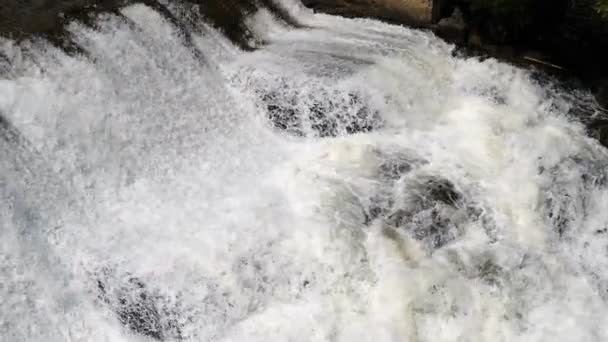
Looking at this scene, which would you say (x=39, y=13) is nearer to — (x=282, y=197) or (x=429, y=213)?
(x=282, y=197)

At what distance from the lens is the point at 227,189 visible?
4.34 meters

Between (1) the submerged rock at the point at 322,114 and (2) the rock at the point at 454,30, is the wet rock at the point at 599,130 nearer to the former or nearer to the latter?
(2) the rock at the point at 454,30

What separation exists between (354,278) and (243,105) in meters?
1.82

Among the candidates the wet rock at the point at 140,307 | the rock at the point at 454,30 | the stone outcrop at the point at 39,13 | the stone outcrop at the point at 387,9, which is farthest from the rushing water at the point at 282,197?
the stone outcrop at the point at 387,9

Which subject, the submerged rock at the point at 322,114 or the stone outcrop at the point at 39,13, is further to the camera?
the submerged rock at the point at 322,114

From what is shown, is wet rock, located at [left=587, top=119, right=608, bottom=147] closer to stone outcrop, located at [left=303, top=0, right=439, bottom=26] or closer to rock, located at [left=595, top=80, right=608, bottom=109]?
rock, located at [left=595, top=80, right=608, bottom=109]

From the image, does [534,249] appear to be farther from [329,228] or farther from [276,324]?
[276,324]

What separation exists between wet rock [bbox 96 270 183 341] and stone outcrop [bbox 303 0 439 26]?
3.59 metres

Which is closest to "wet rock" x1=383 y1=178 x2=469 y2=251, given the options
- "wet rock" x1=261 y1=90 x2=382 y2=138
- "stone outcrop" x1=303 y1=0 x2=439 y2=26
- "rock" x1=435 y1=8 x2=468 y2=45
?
"wet rock" x1=261 y1=90 x2=382 y2=138

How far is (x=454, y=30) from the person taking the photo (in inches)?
232

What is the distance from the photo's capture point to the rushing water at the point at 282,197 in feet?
11.9

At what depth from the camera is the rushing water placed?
3.62 metres

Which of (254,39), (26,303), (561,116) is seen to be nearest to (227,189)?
(26,303)

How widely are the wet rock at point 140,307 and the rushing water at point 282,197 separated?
0.01 m
